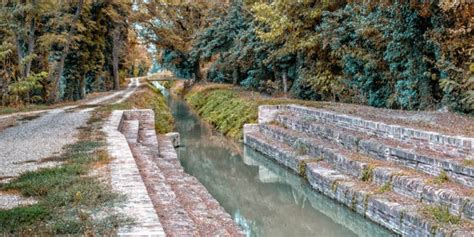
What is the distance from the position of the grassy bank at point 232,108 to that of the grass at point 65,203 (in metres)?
11.2

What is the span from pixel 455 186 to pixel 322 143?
17.7 feet

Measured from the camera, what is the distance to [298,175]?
1211 cm

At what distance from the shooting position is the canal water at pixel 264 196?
28.0ft

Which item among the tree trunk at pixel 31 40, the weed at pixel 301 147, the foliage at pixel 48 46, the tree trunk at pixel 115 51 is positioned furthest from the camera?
the tree trunk at pixel 115 51

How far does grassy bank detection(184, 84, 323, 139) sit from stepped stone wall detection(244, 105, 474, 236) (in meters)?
4.14

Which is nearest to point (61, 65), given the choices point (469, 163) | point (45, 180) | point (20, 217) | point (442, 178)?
point (45, 180)

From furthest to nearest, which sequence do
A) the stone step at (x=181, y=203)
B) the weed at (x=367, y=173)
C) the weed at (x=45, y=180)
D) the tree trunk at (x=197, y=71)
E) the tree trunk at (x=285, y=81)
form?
the tree trunk at (x=197, y=71) < the tree trunk at (x=285, y=81) < the weed at (x=367, y=173) < the stone step at (x=181, y=203) < the weed at (x=45, y=180)

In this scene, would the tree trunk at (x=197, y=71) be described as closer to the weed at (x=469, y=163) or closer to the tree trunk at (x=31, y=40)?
the tree trunk at (x=31, y=40)

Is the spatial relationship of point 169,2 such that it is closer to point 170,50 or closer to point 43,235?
point 170,50

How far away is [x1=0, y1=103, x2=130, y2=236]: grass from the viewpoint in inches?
162

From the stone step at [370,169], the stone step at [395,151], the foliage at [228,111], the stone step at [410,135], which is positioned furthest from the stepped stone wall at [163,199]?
the foliage at [228,111]

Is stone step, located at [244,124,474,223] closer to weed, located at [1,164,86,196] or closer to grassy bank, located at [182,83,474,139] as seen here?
grassy bank, located at [182,83,474,139]

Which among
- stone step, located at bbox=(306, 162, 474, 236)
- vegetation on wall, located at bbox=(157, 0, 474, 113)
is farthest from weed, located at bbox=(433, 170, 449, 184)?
vegetation on wall, located at bbox=(157, 0, 474, 113)

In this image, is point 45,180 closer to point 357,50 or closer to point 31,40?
point 357,50
